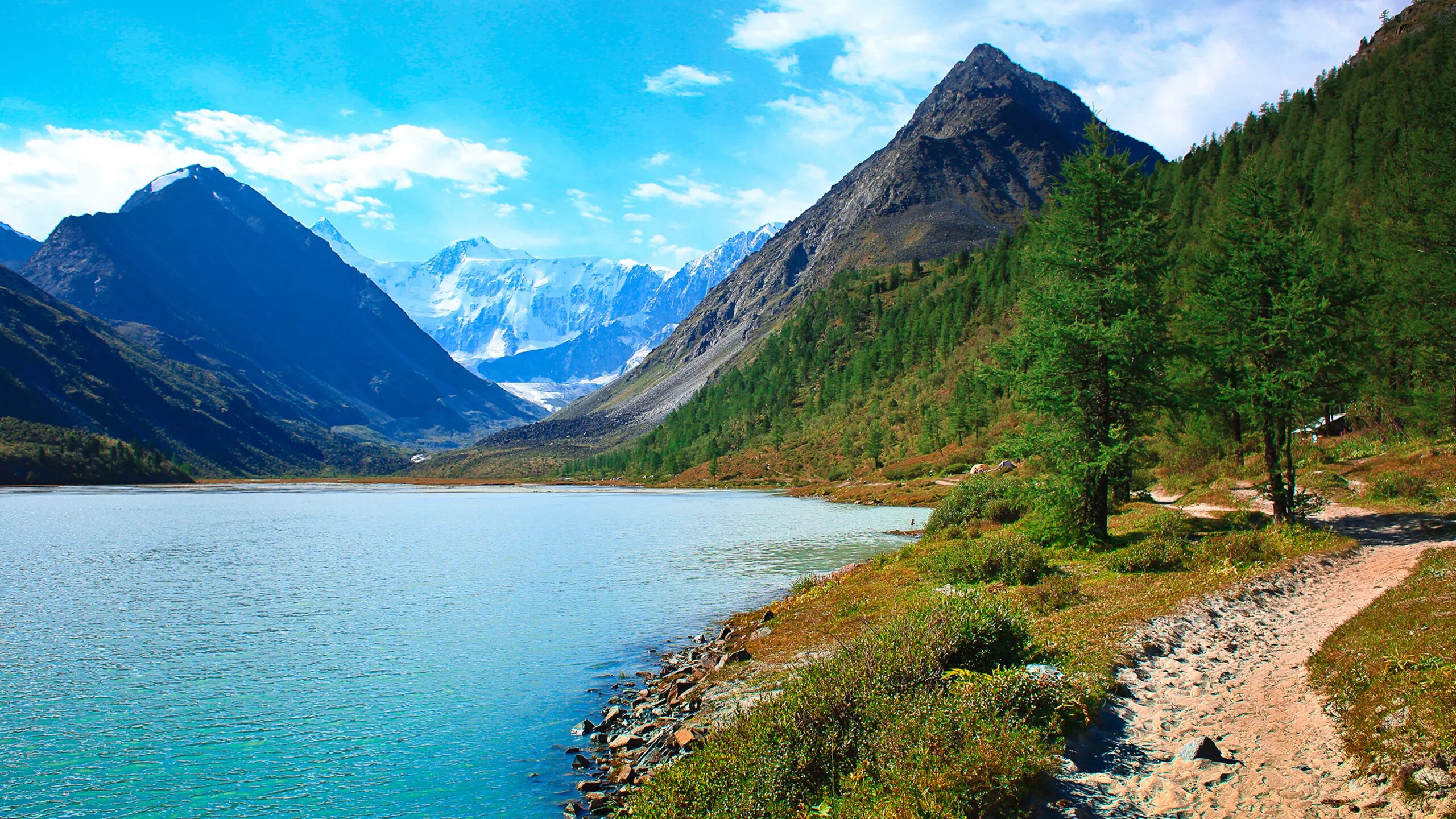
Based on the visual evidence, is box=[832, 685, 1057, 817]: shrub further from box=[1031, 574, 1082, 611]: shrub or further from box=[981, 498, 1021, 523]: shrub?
box=[981, 498, 1021, 523]: shrub

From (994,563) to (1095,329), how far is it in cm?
960

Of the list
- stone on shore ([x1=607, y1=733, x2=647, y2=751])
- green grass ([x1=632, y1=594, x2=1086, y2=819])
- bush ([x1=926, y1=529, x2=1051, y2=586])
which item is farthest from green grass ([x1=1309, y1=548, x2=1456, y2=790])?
stone on shore ([x1=607, y1=733, x2=647, y2=751])

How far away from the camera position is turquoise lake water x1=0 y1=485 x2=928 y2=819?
16.9m

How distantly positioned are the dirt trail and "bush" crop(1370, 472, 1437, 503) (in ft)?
54.5

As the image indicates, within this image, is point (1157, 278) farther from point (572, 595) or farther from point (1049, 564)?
point (572, 595)

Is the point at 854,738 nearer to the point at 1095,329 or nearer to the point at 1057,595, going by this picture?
the point at 1057,595

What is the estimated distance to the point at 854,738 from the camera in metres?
11.8

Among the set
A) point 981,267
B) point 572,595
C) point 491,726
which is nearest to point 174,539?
point 572,595

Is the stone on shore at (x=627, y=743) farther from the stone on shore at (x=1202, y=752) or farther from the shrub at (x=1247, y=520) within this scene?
the shrub at (x=1247, y=520)

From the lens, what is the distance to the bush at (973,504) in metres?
47.2

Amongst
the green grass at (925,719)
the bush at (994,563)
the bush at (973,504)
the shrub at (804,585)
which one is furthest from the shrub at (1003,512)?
the green grass at (925,719)

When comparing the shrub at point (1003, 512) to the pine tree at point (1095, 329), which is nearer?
the pine tree at point (1095, 329)

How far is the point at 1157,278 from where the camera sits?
30.0 m

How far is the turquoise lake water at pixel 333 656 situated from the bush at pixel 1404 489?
88.3ft
